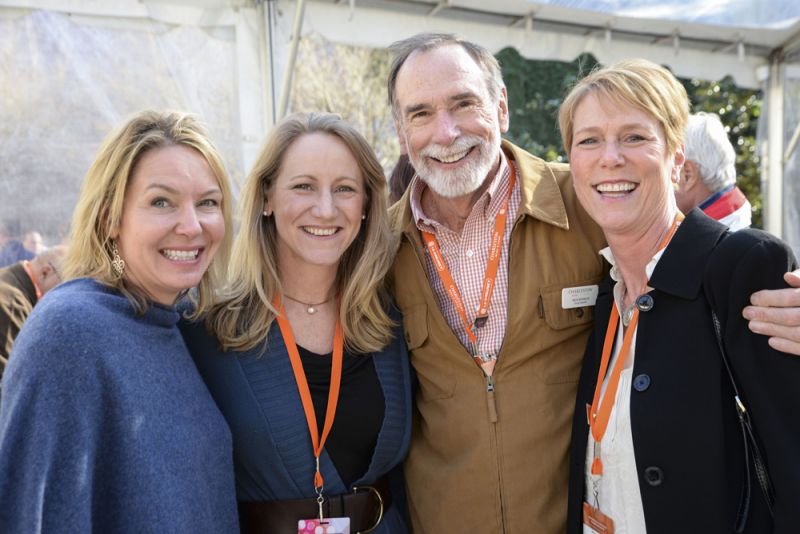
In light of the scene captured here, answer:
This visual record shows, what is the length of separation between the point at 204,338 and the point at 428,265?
0.87 metres

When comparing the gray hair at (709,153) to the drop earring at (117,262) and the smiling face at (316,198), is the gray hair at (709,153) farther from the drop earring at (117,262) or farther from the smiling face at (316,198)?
the drop earring at (117,262)

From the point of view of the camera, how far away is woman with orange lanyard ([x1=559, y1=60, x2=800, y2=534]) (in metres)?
1.69

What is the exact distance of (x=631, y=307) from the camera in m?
2.04

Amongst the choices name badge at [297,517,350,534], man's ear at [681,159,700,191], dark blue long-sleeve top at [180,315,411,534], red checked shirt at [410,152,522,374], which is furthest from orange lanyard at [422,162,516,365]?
man's ear at [681,159,700,191]

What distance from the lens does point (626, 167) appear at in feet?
6.50

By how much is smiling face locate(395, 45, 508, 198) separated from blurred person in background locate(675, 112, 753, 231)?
1.55m

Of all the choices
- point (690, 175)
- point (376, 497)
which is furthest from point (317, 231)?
point (690, 175)

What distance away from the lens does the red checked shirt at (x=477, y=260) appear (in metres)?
2.35

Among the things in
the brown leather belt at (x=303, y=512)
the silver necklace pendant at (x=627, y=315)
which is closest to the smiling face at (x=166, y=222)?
the brown leather belt at (x=303, y=512)

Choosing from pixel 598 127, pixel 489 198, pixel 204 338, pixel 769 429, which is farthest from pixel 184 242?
pixel 769 429

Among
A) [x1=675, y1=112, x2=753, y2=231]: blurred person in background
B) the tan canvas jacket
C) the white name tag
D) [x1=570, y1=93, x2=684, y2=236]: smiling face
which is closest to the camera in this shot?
[x1=570, y1=93, x2=684, y2=236]: smiling face

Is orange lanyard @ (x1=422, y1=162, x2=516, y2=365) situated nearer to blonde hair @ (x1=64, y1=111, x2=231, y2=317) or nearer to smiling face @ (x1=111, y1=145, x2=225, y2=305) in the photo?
smiling face @ (x1=111, y1=145, x2=225, y2=305)

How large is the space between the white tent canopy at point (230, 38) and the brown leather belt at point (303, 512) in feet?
8.39

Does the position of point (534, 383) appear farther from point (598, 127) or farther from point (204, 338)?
point (204, 338)
